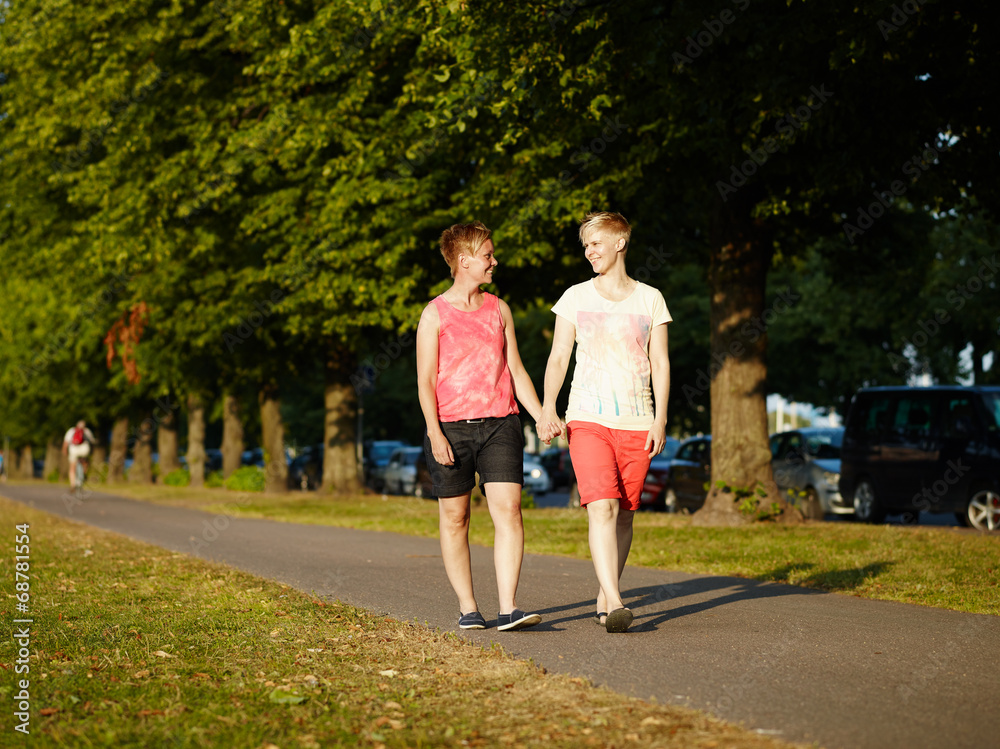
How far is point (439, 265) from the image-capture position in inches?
733

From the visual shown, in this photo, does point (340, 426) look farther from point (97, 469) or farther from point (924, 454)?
point (97, 469)

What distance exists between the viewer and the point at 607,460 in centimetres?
629

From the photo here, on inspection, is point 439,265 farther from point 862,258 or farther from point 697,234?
point 862,258

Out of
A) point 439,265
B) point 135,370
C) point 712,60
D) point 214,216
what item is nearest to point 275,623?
point 712,60

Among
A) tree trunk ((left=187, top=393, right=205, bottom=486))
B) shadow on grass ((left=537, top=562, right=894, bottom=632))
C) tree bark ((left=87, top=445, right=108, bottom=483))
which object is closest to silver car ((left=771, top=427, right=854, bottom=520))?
shadow on grass ((left=537, top=562, right=894, bottom=632))

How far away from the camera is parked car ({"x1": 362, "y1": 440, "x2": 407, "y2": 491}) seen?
122 feet

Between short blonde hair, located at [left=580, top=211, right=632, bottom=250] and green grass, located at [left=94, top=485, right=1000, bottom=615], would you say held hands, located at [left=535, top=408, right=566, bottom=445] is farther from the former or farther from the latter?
green grass, located at [left=94, top=485, right=1000, bottom=615]

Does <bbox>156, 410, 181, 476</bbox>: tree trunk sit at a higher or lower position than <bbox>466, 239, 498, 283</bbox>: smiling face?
lower

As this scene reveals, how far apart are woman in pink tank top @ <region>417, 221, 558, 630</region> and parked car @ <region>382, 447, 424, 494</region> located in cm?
2715

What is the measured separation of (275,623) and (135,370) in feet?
63.4

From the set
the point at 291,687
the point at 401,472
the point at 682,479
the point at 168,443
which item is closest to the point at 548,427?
the point at 291,687

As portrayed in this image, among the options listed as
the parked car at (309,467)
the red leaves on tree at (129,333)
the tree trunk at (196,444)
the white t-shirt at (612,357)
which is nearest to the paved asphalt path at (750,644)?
the white t-shirt at (612,357)

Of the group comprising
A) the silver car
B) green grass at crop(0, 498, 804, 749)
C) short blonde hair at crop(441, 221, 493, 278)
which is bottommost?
green grass at crop(0, 498, 804, 749)

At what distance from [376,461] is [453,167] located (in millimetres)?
21657
